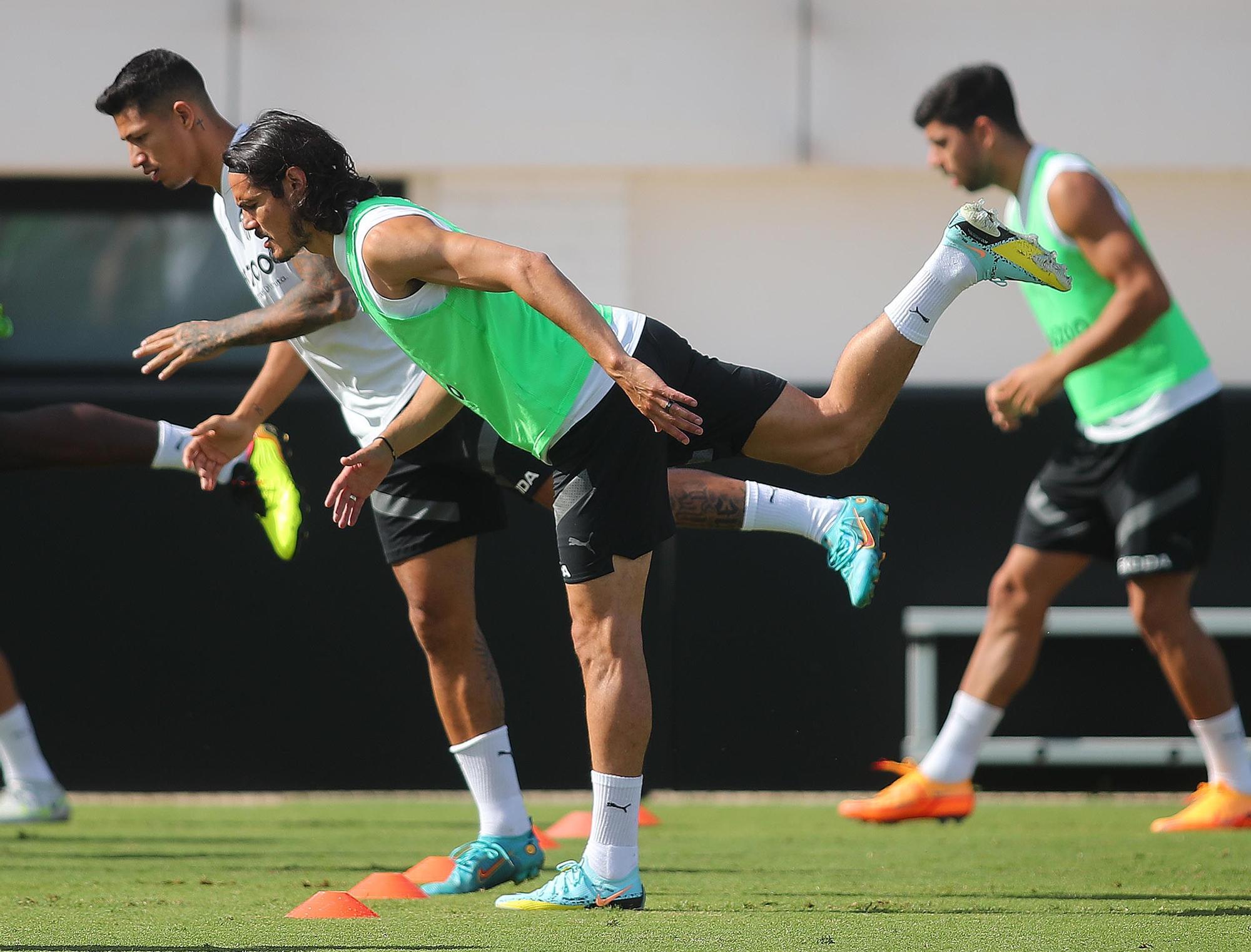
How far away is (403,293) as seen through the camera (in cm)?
350

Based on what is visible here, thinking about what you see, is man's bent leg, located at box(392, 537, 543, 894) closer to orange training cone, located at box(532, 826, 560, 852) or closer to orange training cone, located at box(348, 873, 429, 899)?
orange training cone, located at box(348, 873, 429, 899)

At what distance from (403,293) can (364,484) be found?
0.46m

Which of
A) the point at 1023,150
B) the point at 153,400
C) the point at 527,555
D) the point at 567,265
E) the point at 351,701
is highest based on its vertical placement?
the point at 1023,150

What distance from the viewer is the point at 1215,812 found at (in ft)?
17.7

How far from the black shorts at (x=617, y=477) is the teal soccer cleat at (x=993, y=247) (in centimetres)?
73

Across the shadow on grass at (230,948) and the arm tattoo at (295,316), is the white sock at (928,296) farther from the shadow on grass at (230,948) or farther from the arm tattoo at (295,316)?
the shadow on grass at (230,948)

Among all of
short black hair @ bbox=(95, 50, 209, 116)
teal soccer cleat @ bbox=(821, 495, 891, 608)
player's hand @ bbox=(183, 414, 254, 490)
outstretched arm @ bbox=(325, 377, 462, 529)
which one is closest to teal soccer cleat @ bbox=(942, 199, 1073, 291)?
teal soccer cleat @ bbox=(821, 495, 891, 608)

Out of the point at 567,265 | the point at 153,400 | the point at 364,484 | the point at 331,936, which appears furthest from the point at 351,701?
the point at 331,936

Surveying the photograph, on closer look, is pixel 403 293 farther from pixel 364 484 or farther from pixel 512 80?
pixel 512 80

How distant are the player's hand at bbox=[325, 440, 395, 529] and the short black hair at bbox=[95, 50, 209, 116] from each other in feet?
4.18

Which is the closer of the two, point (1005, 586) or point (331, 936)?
point (331, 936)

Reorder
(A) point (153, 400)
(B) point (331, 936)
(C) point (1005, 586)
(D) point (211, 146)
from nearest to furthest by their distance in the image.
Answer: (B) point (331, 936) → (D) point (211, 146) → (C) point (1005, 586) → (A) point (153, 400)

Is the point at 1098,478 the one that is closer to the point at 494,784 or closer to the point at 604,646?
the point at 494,784

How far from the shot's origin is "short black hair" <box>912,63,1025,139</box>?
553 cm
